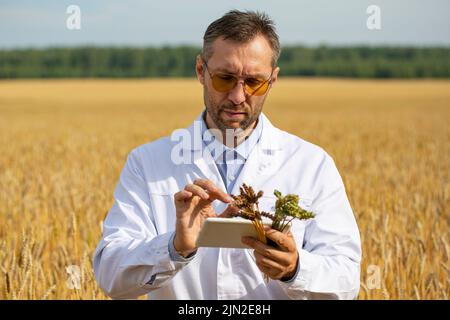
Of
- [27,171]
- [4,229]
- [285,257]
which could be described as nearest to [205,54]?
[285,257]

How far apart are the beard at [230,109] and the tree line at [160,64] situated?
67.8 metres

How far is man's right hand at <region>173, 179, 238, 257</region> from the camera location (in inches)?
86.4

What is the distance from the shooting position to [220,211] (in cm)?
260

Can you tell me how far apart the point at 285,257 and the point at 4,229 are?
3.49 metres

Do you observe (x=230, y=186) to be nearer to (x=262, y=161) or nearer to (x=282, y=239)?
(x=262, y=161)

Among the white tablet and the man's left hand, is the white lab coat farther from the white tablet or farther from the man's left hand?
the white tablet

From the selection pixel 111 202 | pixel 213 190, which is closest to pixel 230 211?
pixel 213 190

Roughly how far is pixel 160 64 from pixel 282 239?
7217 centimetres

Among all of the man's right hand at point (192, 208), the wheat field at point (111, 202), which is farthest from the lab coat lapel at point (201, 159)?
the wheat field at point (111, 202)

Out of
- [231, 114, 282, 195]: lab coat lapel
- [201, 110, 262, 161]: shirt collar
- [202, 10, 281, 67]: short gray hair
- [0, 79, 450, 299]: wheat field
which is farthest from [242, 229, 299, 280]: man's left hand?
[0, 79, 450, 299]: wheat field

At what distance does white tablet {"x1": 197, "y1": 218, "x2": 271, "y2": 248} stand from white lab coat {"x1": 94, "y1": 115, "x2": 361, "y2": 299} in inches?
13.1

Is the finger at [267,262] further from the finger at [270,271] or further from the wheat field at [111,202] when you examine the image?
the wheat field at [111,202]

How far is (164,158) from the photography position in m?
2.66
